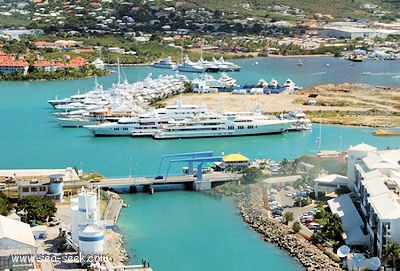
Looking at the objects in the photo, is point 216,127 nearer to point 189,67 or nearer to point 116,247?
point 116,247

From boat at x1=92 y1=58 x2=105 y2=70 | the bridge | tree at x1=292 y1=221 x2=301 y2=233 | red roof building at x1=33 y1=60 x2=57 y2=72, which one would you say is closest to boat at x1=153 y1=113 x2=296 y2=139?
the bridge

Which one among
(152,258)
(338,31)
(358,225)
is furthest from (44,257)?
(338,31)

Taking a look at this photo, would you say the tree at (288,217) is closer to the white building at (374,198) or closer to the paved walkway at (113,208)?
the white building at (374,198)

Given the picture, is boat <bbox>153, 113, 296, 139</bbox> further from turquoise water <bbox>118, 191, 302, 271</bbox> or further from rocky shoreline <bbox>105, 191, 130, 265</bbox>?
rocky shoreline <bbox>105, 191, 130, 265</bbox>

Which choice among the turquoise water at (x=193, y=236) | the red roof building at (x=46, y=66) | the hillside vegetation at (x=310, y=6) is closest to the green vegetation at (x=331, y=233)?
the turquoise water at (x=193, y=236)

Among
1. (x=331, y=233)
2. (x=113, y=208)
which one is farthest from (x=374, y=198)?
(x=113, y=208)

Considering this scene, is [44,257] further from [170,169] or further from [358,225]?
[170,169]
